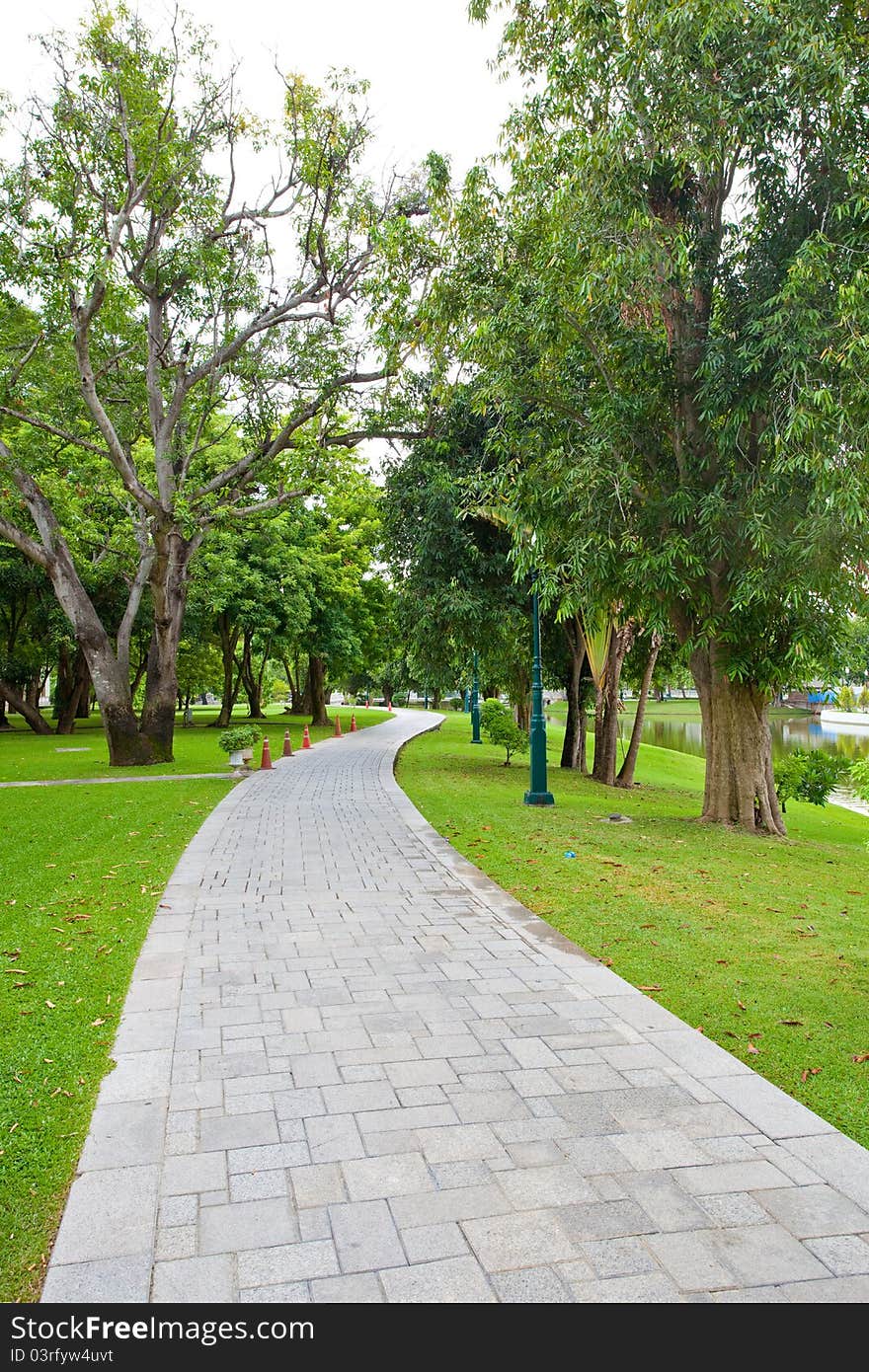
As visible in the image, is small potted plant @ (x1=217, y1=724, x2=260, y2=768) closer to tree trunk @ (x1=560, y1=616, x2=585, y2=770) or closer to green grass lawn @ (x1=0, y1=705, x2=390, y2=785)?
green grass lawn @ (x1=0, y1=705, x2=390, y2=785)

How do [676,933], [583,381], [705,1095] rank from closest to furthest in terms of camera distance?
[705,1095] < [676,933] < [583,381]

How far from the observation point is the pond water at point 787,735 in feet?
134

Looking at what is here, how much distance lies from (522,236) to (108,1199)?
1109 cm

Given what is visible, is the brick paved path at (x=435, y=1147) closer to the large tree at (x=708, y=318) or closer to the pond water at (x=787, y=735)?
the large tree at (x=708, y=318)

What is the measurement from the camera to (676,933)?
6438mm

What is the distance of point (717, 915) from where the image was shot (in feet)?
23.1

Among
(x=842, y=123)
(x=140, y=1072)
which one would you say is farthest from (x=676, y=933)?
(x=842, y=123)

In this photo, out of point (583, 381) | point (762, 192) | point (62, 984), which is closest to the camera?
point (62, 984)

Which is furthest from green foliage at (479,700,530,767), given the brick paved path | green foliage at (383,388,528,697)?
the brick paved path

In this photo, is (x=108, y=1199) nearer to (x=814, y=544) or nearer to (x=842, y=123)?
(x=814, y=544)

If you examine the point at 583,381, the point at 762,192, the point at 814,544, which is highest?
the point at 762,192

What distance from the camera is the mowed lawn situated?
3.13 metres

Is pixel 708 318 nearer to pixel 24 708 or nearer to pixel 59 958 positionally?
pixel 59 958

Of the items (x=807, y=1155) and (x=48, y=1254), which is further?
(x=807, y=1155)
